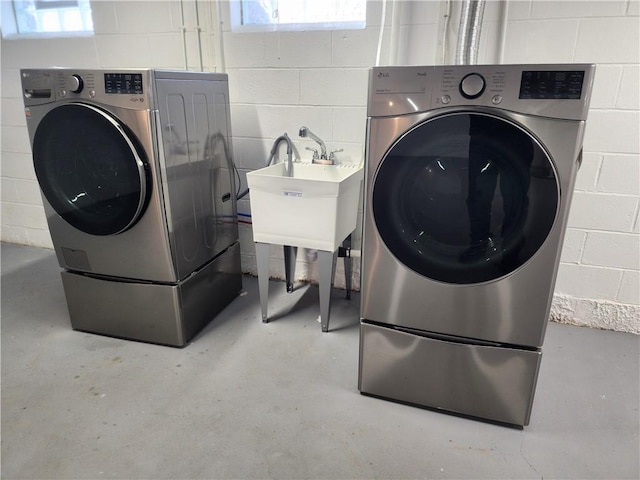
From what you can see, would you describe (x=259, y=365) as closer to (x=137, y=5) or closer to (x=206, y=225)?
(x=206, y=225)

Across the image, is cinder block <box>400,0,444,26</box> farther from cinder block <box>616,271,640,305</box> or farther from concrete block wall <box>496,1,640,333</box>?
cinder block <box>616,271,640,305</box>

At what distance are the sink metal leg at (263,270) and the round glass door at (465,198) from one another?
84cm

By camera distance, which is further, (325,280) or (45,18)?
(45,18)

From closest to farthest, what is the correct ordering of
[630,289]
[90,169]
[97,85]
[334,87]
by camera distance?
[97,85] < [90,169] < [630,289] < [334,87]

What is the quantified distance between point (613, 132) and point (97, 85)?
220 centimetres

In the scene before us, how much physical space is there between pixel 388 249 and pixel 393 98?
479 millimetres

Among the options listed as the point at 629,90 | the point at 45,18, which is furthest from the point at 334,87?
the point at 45,18

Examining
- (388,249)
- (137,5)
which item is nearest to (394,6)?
(388,249)

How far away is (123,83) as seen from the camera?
1.59 meters

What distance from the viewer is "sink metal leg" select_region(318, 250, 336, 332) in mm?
1979

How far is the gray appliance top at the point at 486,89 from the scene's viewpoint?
113 cm

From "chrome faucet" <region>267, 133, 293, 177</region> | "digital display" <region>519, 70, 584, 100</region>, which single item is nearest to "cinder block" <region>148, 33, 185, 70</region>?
"chrome faucet" <region>267, 133, 293, 177</region>

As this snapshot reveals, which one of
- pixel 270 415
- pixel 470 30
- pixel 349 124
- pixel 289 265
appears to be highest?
pixel 470 30

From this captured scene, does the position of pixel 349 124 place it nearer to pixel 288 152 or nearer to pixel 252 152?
pixel 288 152
